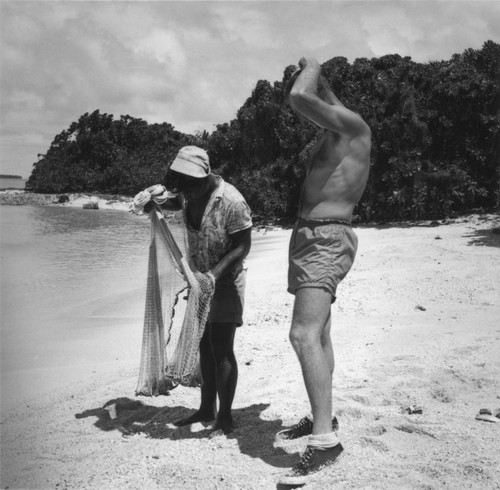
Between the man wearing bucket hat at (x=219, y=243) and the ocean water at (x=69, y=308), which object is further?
the ocean water at (x=69, y=308)

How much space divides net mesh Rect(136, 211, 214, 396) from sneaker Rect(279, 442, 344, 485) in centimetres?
88

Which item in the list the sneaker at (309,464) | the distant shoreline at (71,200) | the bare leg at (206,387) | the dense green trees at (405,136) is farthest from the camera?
the distant shoreline at (71,200)

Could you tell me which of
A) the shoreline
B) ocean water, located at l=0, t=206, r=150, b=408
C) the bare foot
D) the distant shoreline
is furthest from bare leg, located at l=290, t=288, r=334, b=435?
the distant shoreline

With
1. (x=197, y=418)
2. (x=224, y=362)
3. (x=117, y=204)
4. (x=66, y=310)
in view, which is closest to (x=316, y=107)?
(x=224, y=362)

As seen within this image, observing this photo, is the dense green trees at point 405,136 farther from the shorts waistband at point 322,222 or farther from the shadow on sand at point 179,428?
the shorts waistband at point 322,222

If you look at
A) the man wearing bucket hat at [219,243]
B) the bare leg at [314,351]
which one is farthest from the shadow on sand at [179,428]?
the bare leg at [314,351]

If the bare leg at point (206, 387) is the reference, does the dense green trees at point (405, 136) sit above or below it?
above

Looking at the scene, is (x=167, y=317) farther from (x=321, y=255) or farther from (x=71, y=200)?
(x=71, y=200)

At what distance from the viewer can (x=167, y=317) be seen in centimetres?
364

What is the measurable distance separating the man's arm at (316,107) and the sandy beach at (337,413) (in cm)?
172

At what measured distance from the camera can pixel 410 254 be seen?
8328 millimetres

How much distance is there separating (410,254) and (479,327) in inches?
141

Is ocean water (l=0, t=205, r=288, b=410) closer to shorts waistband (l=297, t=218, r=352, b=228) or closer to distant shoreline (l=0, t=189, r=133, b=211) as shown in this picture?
shorts waistband (l=297, t=218, r=352, b=228)

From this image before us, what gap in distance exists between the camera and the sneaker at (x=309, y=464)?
2.63m
